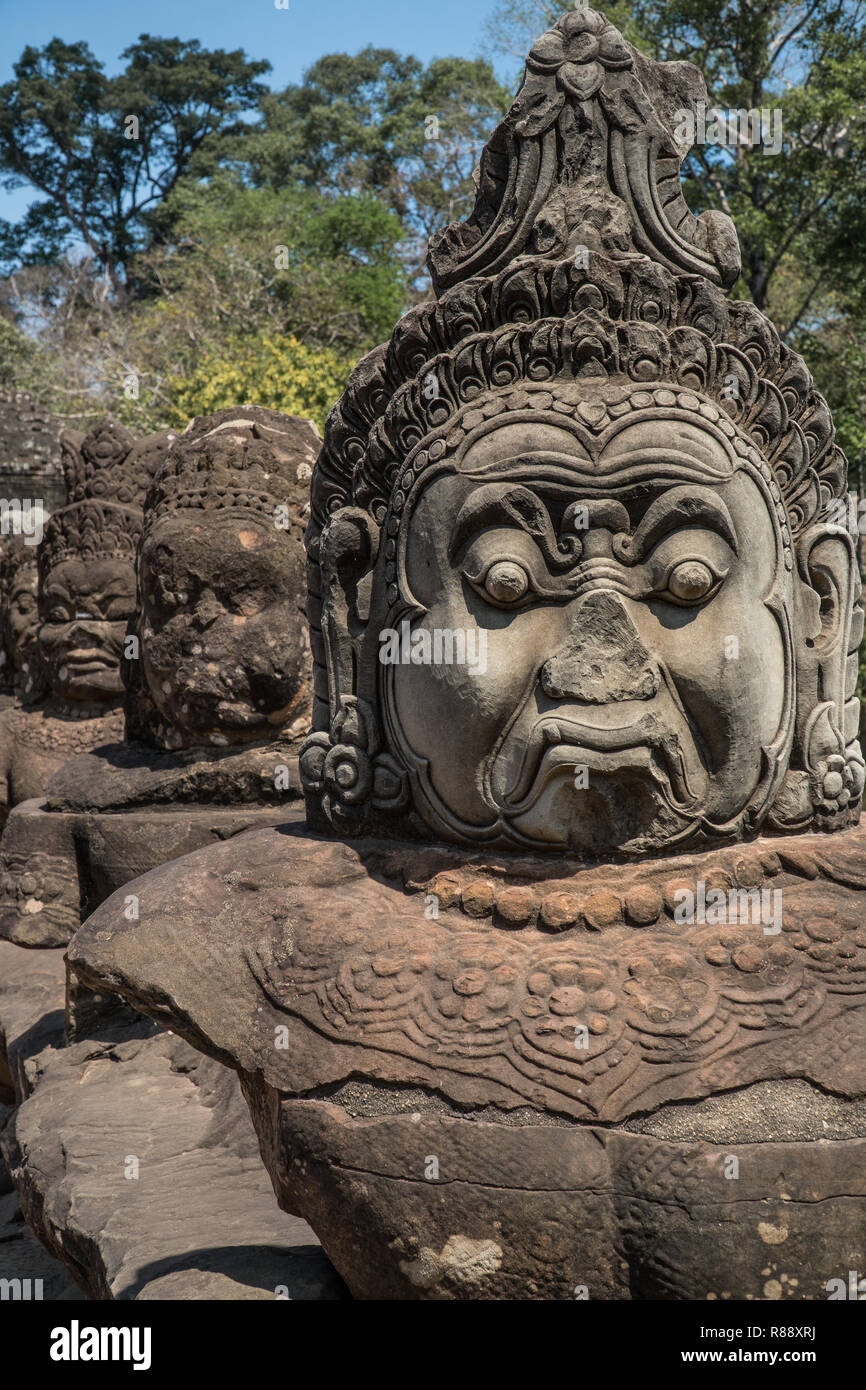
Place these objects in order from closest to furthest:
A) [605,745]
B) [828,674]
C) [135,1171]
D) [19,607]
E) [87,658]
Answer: [605,745]
[828,674]
[135,1171]
[87,658]
[19,607]

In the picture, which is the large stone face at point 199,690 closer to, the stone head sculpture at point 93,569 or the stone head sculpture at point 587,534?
the stone head sculpture at point 93,569

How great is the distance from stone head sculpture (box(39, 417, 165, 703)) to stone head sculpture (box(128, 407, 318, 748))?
52.2 inches

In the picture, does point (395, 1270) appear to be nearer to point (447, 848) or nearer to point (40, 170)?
point (447, 848)

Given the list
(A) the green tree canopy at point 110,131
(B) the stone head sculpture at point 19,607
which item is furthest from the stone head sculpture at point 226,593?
(A) the green tree canopy at point 110,131

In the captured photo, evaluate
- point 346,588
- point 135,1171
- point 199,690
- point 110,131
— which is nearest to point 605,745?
point 346,588

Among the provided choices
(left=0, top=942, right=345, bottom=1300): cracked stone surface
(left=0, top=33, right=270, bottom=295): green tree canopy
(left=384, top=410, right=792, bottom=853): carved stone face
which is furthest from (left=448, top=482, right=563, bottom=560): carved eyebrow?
(left=0, top=33, right=270, bottom=295): green tree canopy

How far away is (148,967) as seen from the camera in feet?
7.91

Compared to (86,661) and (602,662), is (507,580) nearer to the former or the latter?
(602,662)

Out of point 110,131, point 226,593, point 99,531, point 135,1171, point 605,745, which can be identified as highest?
point 110,131

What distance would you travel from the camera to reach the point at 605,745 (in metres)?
2.30

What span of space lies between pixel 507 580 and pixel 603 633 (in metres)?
0.23

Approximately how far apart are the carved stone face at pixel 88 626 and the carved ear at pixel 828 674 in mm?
4067

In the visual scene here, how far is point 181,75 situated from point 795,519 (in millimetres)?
35079
